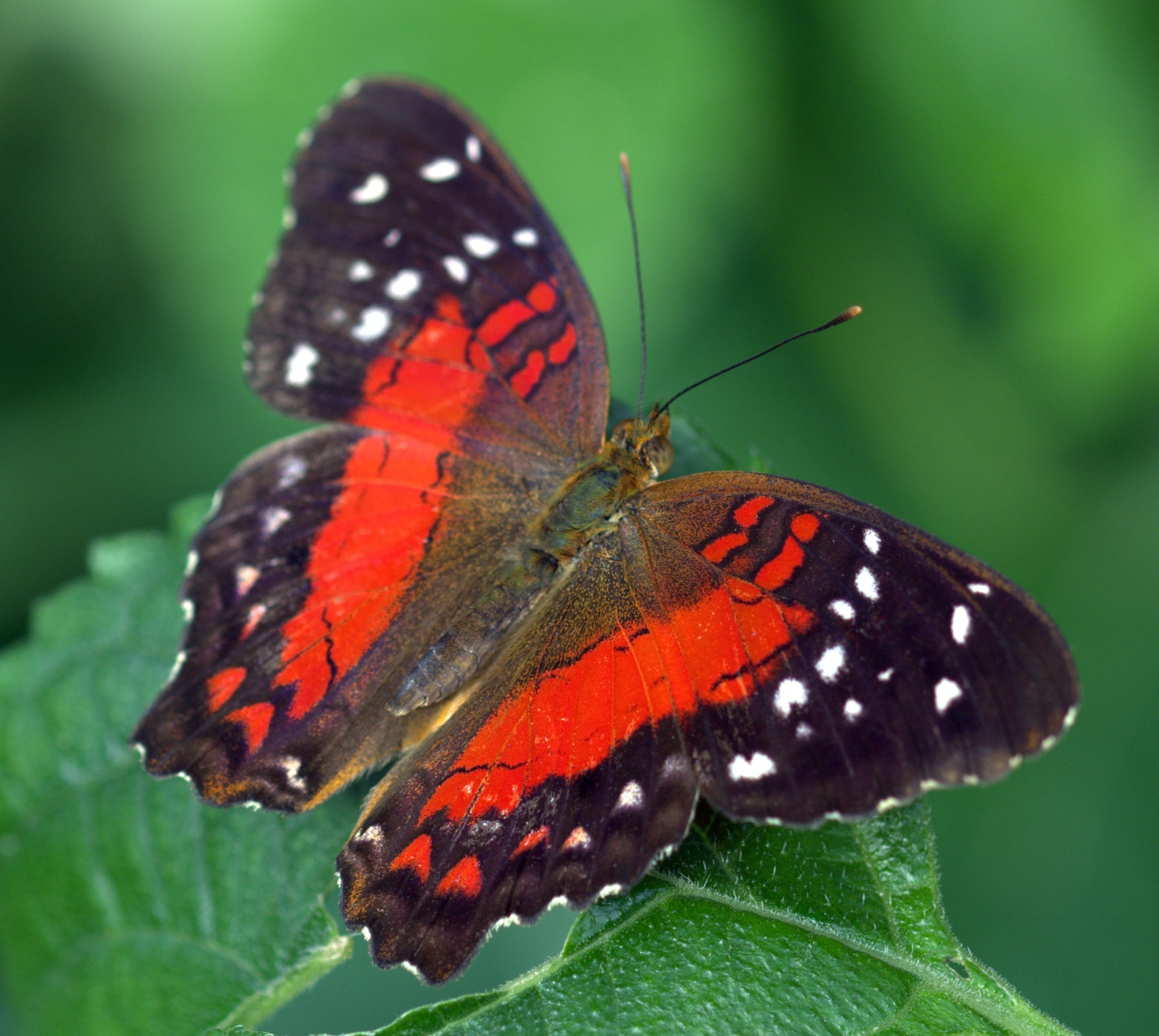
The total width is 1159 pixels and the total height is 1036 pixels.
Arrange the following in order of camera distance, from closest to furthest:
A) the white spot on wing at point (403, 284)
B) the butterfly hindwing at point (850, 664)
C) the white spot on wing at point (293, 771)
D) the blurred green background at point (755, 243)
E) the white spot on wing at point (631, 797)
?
the butterfly hindwing at point (850, 664) → the white spot on wing at point (631, 797) → the white spot on wing at point (293, 771) → the white spot on wing at point (403, 284) → the blurred green background at point (755, 243)

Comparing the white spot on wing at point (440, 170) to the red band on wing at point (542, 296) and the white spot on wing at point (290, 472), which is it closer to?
the red band on wing at point (542, 296)

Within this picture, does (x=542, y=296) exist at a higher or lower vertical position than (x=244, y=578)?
higher

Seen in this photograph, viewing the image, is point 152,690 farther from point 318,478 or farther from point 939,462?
point 939,462

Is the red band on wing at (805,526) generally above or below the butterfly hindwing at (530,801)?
above

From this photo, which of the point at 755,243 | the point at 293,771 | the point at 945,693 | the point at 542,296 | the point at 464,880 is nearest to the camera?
the point at 945,693

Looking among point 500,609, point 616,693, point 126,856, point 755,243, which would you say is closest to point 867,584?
point 616,693

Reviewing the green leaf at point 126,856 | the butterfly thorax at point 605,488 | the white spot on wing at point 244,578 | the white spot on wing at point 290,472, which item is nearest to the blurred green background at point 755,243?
the green leaf at point 126,856

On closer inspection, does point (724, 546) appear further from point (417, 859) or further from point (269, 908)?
point (269, 908)
